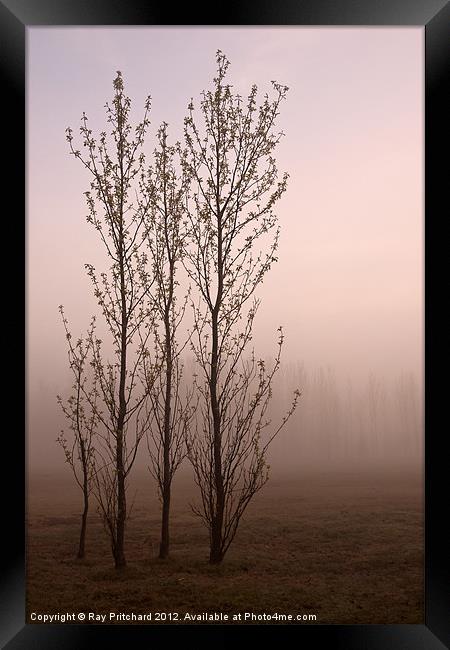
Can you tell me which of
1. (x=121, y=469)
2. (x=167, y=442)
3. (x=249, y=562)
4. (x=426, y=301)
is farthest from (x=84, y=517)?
(x=426, y=301)

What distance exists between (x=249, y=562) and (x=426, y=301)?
6.51ft

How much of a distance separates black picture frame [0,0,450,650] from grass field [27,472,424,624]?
15 cm

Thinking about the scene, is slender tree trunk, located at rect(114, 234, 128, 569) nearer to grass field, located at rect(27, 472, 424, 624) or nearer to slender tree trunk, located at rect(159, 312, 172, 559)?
grass field, located at rect(27, 472, 424, 624)

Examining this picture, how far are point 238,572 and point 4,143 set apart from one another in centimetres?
301

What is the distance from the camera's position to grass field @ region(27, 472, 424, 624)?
383cm

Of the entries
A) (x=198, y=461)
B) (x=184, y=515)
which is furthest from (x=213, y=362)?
(x=184, y=515)

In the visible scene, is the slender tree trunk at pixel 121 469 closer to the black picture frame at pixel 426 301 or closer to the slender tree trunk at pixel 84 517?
the slender tree trunk at pixel 84 517

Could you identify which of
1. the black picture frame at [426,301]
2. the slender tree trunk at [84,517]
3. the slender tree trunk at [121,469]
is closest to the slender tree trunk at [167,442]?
the slender tree trunk at [121,469]

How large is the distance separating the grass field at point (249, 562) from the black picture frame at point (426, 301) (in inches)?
5.8

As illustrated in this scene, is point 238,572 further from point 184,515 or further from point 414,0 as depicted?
point 414,0

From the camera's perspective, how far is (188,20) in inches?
152

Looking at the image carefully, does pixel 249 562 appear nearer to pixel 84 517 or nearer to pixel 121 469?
pixel 121 469

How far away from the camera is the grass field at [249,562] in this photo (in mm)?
3828

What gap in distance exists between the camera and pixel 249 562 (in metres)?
4.06
